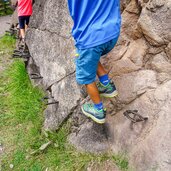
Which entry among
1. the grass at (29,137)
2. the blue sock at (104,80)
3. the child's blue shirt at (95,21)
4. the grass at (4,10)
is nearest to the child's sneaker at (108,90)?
the blue sock at (104,80)

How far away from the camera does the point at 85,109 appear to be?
12.4 ft

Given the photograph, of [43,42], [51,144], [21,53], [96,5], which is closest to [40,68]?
[43,42]

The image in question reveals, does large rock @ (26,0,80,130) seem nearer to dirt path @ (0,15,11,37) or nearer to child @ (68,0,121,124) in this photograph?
child @ (68,0,121,124)

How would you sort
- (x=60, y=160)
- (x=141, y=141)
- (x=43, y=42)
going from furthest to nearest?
(x=43, y=42)
(x=60, y=160)
(x=141, y=141)

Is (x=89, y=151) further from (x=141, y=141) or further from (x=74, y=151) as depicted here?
(x=141, y=141)

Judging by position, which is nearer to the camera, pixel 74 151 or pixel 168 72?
pixel 168 72

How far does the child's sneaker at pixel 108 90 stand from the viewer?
3.69 meters

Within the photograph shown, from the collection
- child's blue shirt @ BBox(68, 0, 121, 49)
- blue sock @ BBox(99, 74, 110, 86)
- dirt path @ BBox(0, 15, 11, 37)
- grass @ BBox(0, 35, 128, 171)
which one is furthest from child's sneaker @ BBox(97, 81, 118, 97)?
dirt path @ BBox(0, 15, 11, 37)

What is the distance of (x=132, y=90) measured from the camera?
3.75 m

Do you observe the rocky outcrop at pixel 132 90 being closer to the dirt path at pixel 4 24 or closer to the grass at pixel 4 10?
the dirt path at pixel 4 24

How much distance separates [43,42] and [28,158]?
218 centimetres

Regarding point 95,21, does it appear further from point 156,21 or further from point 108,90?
point 108,90

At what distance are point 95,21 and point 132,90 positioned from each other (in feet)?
3.39

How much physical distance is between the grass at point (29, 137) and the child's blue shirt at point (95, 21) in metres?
1.50
